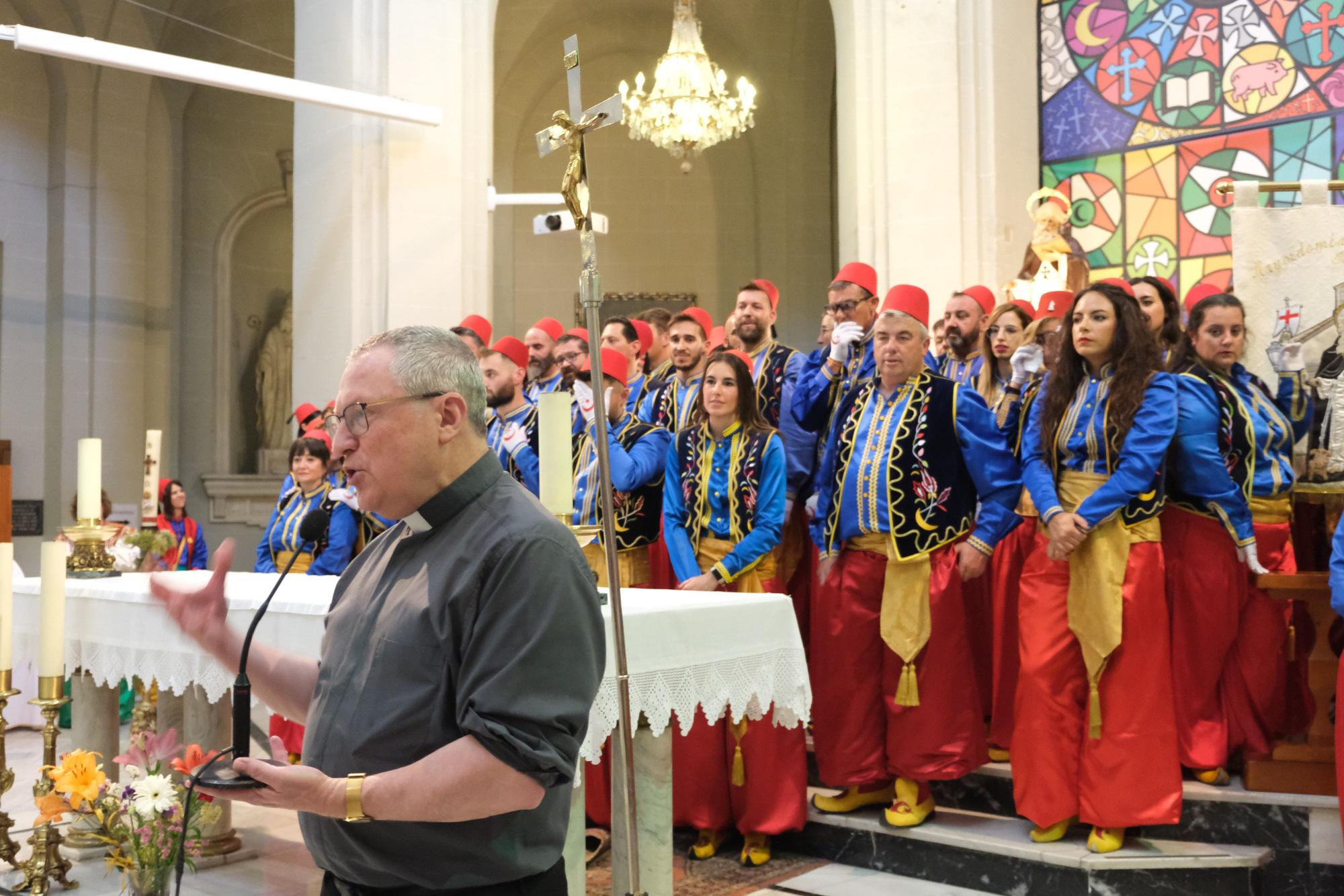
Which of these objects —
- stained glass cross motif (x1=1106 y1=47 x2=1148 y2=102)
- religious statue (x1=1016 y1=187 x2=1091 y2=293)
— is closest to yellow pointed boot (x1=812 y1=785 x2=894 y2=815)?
religious statue (x1=1016 y1=187 x2=1091 y2=293)

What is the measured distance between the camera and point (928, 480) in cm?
523

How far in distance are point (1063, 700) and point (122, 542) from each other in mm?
6319

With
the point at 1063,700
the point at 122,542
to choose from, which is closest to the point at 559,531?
the point at 1063,700

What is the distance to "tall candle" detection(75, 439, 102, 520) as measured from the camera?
15.6 feet

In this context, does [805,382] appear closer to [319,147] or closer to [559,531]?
[559,531]

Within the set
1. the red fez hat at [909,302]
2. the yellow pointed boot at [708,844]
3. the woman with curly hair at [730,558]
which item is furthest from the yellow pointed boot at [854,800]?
the red fez hat at [909,302]

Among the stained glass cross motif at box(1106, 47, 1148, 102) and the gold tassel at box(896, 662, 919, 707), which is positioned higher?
the stained glass cross motif at box(1106, 47, 1148, 102)

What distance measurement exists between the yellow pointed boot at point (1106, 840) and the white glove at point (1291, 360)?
6.72 feet

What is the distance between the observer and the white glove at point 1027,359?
569 cm

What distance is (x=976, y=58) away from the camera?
970 centimetres

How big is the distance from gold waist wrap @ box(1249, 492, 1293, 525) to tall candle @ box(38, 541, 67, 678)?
15.2ft

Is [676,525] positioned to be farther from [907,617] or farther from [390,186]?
[390,186]

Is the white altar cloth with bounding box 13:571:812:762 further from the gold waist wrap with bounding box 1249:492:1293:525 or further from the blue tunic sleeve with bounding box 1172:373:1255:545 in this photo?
the gold waist wrap with bounding box 1249:492:1293:525

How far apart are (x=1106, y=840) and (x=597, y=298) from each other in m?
2.97
